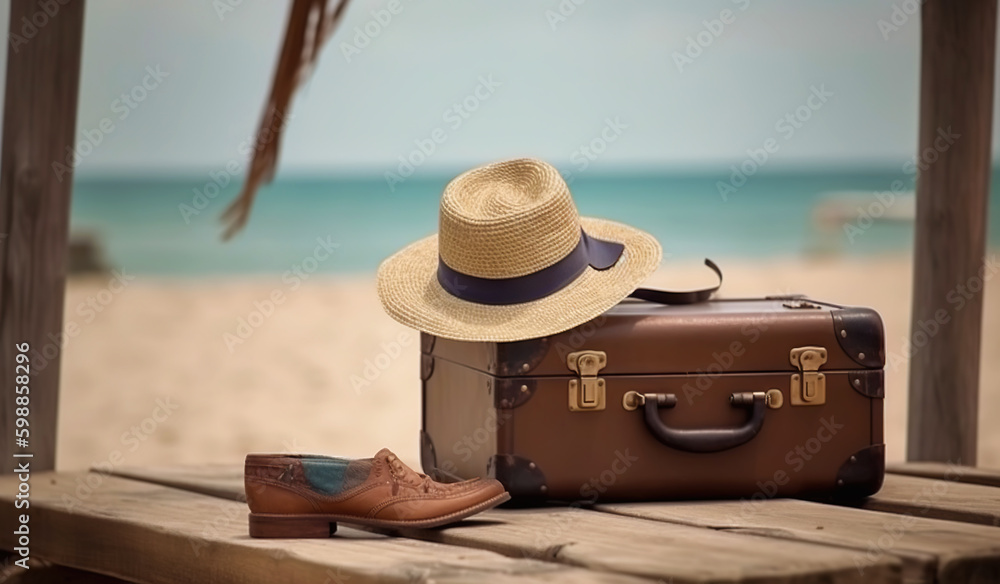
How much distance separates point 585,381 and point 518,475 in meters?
0.22

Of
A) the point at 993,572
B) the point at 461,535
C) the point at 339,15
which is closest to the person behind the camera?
the point at 993,572

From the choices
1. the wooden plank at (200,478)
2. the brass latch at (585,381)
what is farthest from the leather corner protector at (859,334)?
the wooden plank at (200,478)

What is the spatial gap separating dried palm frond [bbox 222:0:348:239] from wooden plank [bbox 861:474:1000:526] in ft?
5.21

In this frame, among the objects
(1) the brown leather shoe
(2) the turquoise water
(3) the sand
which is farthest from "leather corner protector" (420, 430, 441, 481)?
(2) the turquoise water

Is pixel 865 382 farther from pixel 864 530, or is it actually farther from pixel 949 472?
pixel 949 472

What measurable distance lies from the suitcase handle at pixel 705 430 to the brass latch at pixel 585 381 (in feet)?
0.31

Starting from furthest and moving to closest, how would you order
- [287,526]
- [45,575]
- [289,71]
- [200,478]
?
[289,71], [200,478], [45,575], [287,526]

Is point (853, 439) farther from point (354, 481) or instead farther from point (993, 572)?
point (354, 481)

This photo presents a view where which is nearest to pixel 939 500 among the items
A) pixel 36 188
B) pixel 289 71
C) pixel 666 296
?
pixel 666 296

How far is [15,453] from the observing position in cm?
288

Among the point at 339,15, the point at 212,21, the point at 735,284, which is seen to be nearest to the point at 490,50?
the point at 212,21

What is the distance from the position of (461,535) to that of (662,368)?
0.56 meters

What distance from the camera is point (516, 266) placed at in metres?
2.26

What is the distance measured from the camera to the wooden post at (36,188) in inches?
110
